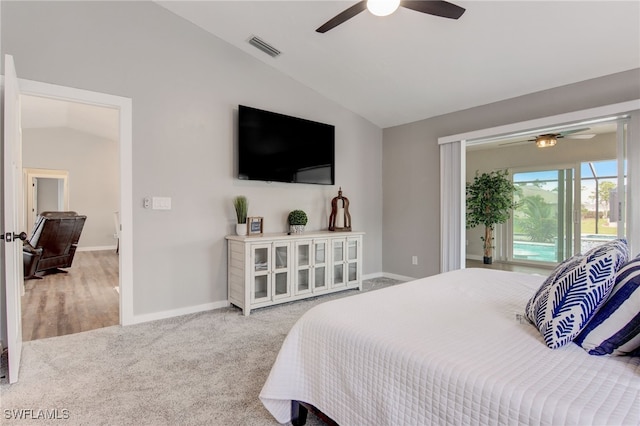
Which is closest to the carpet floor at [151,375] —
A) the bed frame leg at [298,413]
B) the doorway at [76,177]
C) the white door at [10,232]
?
the bed frame leg at [298,413]

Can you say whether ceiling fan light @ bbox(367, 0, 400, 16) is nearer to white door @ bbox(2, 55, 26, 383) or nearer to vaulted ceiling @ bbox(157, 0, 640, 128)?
vaulted ceiling @ bbox(157, 0, 640, 128)

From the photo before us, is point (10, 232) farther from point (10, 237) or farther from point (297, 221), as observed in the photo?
point (297, 221)

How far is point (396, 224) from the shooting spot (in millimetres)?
4887

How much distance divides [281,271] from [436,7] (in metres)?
2.64

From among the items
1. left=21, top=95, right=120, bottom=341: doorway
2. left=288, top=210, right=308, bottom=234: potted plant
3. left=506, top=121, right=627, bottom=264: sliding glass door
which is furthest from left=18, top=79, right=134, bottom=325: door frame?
left=506, top=121, right=627, bottom=264: sliding glass door

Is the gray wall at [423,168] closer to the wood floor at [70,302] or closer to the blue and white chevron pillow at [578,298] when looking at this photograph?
the blue and white chevron pillow at [578,298]

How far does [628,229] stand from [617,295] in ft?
8.46

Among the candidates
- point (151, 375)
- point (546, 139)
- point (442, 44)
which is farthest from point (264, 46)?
point (546, 139)

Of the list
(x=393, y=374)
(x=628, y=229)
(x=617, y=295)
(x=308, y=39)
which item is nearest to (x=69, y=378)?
(x=393, y=374)

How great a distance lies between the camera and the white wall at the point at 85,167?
7.48 metres

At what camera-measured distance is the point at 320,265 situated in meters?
3.84

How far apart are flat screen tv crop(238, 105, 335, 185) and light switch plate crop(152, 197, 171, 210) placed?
2.51 feet

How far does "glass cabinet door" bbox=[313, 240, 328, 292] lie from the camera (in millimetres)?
3786

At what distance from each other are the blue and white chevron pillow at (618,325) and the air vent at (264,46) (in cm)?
351
